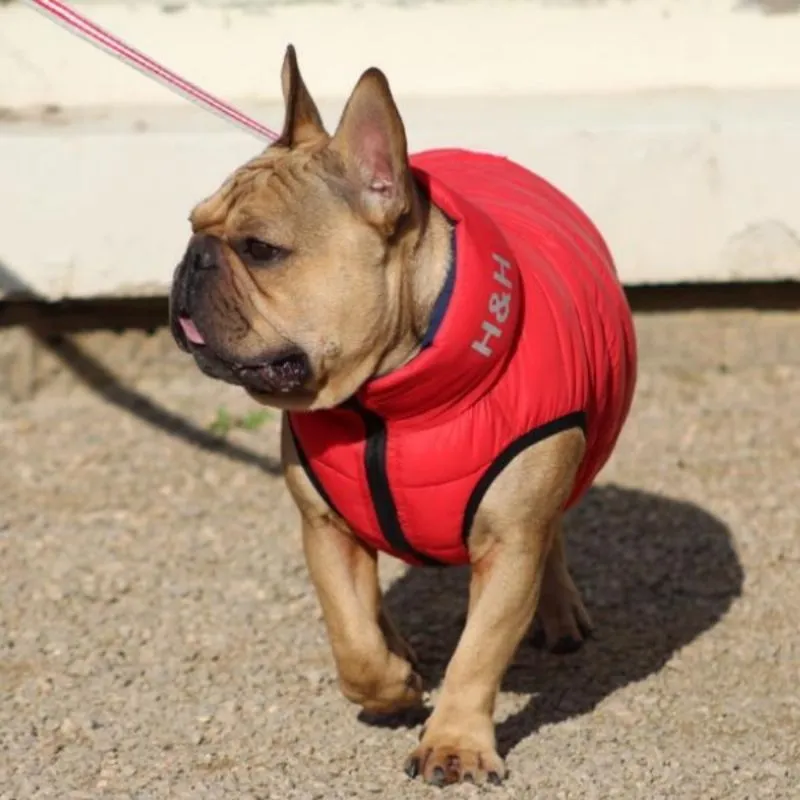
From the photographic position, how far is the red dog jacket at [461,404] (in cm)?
542

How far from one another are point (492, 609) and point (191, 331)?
1.08m

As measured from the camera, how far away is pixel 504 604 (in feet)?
18.6

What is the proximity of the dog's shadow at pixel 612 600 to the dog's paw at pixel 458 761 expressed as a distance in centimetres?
29

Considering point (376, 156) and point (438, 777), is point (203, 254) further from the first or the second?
point (438, 777)

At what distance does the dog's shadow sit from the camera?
6.57 m

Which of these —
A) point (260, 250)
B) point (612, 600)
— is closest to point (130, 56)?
point (260, 250)

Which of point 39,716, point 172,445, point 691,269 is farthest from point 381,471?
point 691,269

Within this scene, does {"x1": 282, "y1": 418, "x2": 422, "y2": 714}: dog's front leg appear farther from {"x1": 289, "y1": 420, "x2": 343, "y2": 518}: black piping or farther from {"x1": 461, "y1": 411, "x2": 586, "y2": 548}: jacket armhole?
{"x1": 461, "y1": 411, "x2": 586, "y2": 548}: jacket armhole

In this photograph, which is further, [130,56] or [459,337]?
[130,56]

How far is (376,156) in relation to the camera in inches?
210

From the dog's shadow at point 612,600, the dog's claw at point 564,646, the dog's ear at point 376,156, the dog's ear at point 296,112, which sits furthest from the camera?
the dog's claw at point 564,646

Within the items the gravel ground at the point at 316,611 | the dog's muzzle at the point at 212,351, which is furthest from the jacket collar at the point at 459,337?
the gravel ground at the point at 316,611

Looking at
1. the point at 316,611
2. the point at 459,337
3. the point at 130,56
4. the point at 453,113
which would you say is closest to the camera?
the point at 459,337

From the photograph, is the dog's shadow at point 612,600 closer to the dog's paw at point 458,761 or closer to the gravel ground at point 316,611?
the gravel ground at point 316,611
